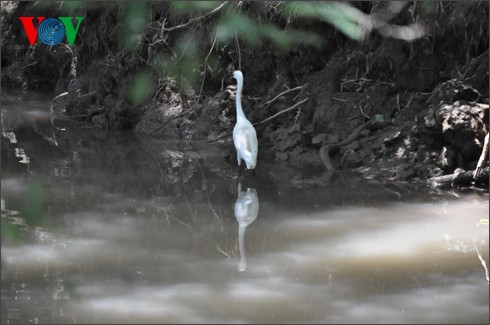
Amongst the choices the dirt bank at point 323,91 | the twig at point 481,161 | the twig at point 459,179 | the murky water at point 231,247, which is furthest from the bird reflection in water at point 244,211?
the twig at point 481,161

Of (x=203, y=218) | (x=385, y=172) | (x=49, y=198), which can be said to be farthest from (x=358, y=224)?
(x=49, y=198)

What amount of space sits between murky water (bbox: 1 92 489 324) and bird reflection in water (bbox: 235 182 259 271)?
2cm

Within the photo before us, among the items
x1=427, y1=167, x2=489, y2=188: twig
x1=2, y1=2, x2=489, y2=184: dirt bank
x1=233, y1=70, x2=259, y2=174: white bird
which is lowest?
x1=427, y1=167, x2=489, y2=188: twig

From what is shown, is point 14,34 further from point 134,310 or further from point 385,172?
point 134,310

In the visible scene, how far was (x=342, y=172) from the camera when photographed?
6910mm

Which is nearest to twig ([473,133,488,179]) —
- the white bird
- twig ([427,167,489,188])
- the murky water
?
twig ([427,167,489,188])

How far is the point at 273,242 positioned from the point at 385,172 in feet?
7.10

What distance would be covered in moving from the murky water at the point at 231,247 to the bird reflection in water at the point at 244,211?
0.6 inches

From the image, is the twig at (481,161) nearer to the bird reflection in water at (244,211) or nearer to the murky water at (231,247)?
the murky water at (231,247)

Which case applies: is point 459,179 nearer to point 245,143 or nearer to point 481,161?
point 481,161

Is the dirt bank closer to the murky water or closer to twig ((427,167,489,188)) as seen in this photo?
twig ((427,167,489,188))

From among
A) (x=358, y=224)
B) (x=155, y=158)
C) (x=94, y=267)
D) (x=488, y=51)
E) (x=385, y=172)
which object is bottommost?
(x=94, y=267)

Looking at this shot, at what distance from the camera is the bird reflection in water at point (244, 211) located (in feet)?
15.3

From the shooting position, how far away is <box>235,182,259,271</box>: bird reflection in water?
4.66 metres
